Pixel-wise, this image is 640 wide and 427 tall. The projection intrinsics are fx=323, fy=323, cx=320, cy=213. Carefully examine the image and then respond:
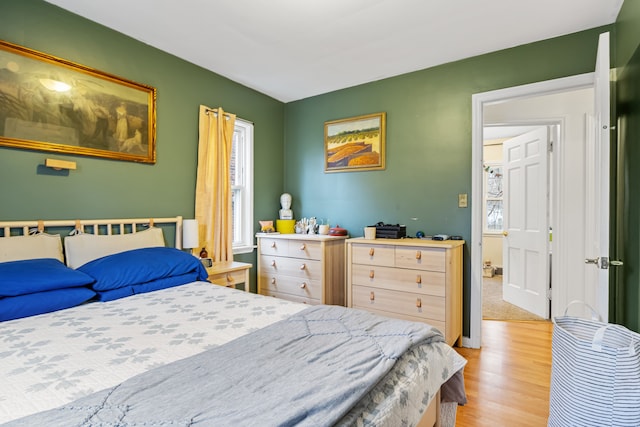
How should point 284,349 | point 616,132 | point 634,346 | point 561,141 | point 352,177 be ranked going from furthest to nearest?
point 352,177
point 561,141
point 616,132
point 634,346
point 284,349

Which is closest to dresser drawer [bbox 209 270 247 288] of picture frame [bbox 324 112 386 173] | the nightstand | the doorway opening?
the nightstand

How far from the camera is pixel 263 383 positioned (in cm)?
91

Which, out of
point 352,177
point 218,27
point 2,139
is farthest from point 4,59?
point 352,177

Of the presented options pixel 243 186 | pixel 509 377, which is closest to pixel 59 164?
pixel 243 186

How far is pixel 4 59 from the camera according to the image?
1968mm

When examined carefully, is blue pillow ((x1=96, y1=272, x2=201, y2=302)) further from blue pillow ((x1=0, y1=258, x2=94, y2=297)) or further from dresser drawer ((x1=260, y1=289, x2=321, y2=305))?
dresser drawer ((x1=260, y1=289, x2=321, y2=305))

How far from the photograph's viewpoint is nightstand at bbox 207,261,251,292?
2.76m

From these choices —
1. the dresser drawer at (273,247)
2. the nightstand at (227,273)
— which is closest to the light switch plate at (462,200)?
the dresser drawer at (273,247)

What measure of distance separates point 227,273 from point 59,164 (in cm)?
145

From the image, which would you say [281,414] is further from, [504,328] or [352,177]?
[504,328]

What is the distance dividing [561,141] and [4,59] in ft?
15.0

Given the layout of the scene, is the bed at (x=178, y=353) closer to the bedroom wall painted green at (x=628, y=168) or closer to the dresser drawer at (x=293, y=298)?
the bedroom wall painted green at (x=628, y=168)

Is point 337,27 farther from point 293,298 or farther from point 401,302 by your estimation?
point 293,298

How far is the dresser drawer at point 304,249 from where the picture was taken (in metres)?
3.25
